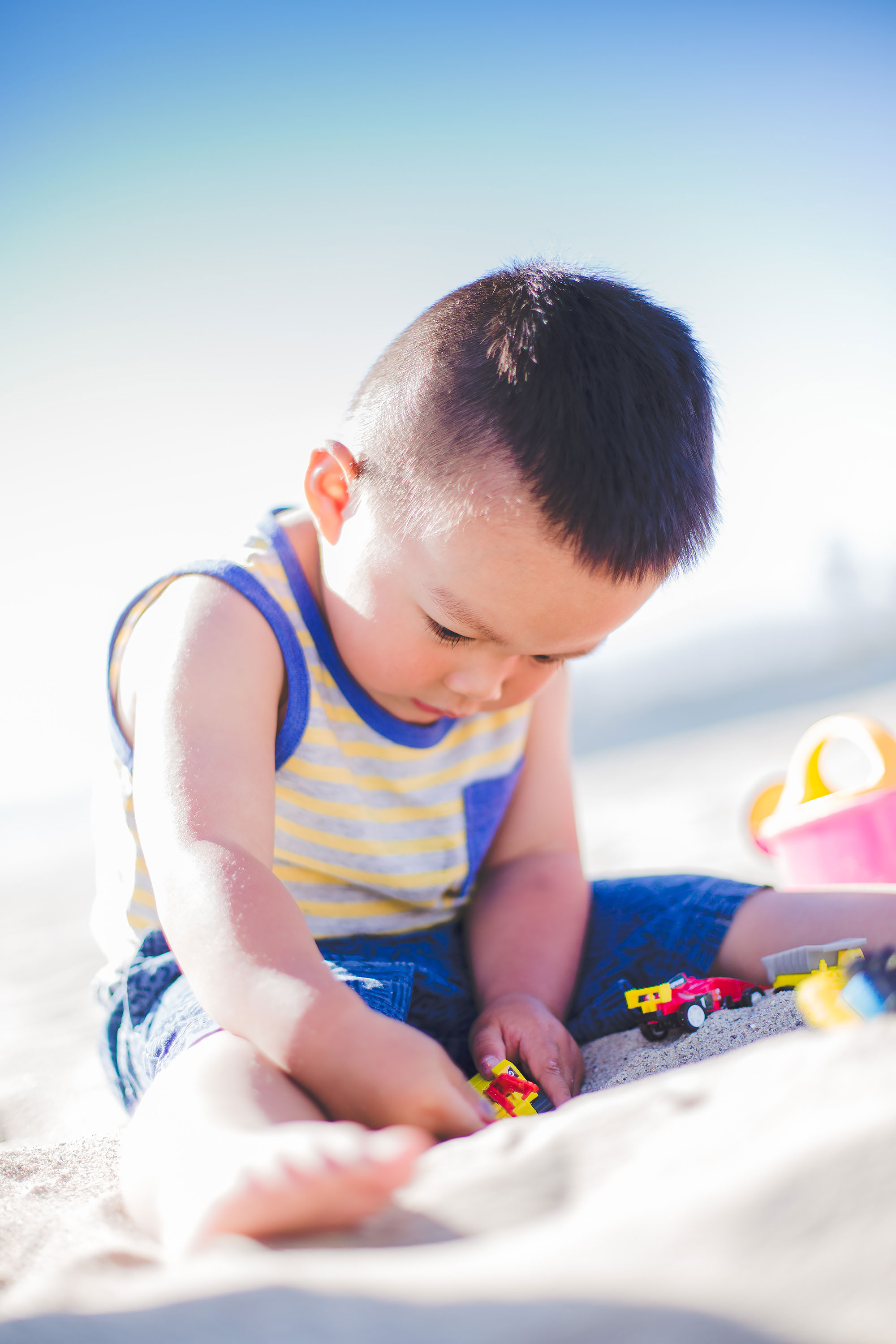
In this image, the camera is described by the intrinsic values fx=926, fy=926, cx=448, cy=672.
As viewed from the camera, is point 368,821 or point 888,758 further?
point 888,758

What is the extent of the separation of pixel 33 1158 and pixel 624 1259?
902mm

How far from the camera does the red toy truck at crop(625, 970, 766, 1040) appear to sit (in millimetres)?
1120

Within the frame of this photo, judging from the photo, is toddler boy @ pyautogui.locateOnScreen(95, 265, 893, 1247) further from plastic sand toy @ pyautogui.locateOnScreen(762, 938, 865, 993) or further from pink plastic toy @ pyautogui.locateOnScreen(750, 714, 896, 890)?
pink plastic toy @ pyautogui.locateOnScreen(750, 714, 896, 890)

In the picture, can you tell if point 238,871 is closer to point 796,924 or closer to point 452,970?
point 452,970

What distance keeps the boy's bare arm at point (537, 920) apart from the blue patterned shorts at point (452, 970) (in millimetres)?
36

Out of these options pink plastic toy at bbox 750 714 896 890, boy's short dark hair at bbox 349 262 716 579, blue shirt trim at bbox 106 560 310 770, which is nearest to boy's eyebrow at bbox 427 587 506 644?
boy's short dark hair at bbox 349 262 716 579

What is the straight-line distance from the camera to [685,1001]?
3.72 ft

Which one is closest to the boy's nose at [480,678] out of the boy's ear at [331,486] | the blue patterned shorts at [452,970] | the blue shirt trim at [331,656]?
the blue shirt trim at [331,656]

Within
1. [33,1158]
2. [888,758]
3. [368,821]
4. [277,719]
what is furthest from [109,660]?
[888,758]

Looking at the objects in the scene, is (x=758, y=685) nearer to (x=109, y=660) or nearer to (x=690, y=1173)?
(x=109, y=660)

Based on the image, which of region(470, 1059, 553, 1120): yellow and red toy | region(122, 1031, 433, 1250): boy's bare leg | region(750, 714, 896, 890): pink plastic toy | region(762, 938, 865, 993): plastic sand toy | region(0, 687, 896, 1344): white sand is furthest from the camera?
region(750, 714, 896, 890): pink plastic toy

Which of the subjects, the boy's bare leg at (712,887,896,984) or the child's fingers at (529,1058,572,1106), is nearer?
the child's fingers at (529,1058,572,1106)

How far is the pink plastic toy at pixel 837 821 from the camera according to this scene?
141cm

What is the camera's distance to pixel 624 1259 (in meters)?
0.46
